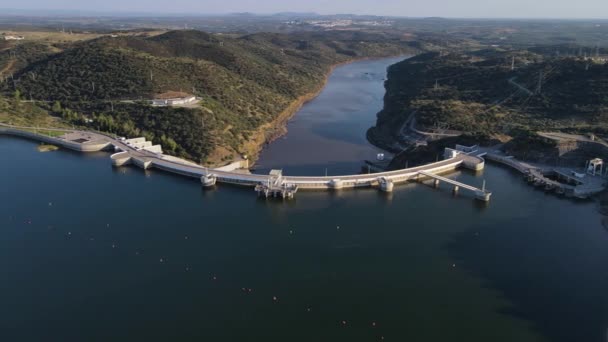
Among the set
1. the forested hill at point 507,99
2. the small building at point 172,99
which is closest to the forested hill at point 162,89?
the small building at point 172,99

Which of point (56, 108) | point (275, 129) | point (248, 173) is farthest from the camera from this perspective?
point (275, 129)

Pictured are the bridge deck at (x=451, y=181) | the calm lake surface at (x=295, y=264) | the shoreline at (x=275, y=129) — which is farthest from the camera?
the shoreline at (x=275, y=129)

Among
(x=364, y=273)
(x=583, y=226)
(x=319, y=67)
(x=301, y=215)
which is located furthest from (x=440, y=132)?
(x=319, y=67)

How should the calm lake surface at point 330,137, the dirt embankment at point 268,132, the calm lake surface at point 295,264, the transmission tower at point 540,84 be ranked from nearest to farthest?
the calm lake surface at point 295,264 → the calm lake surface at point 330,137 → the dirt embankment at point 268,132 → the transmission tower at point 540,84

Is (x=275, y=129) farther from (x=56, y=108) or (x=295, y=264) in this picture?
(x=295, y=264)

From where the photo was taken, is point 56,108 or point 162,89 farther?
point 162,89

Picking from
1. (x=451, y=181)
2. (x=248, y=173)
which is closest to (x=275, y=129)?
(x=248, y=173)

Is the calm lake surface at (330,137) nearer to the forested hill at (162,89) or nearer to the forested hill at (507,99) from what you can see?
the forested hill at (507,99)
